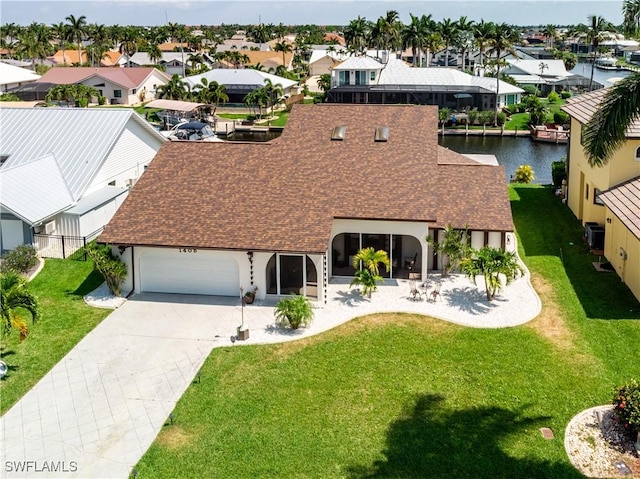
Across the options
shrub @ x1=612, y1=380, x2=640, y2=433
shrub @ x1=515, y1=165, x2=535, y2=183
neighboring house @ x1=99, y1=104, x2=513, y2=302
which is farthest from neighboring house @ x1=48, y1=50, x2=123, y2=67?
shrub @ x1=612, y1=380, x2=640, y2=433

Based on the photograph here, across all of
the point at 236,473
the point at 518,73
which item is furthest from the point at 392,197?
the point at 518,73

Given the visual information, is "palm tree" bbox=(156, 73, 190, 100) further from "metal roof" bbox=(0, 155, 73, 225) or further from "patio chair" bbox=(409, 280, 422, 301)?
"patio chair" bbox=(409, 280, 422, 301)

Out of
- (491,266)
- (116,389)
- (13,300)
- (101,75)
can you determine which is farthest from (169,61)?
(116,389)

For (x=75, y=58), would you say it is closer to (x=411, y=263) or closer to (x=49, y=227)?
(x=49, y=227)

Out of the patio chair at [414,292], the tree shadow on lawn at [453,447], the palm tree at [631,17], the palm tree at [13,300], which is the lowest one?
the tree shadow on lawn at [453,447]

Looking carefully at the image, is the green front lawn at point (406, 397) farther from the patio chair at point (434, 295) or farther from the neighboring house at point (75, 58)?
the neighboring house at point (75, 58)

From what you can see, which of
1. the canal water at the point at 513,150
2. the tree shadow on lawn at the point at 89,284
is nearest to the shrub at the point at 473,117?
the canal water at the point at 513,150

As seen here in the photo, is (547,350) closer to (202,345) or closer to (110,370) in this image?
(202,345)
